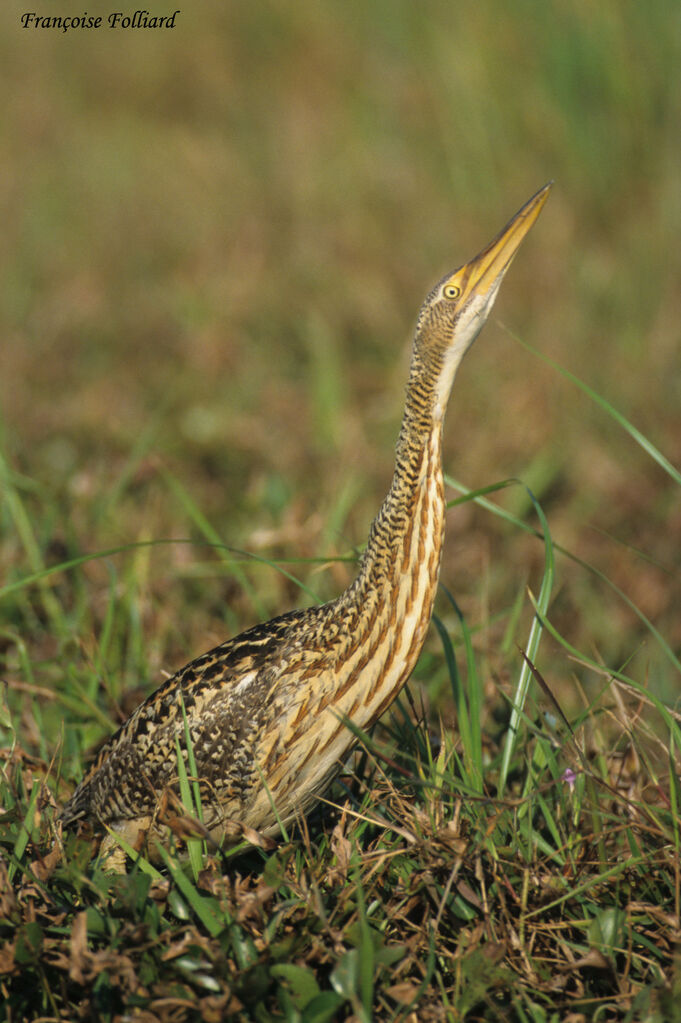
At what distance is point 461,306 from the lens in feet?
7.75

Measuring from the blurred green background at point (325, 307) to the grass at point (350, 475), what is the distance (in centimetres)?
2

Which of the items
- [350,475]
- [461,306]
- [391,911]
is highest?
[461,306]

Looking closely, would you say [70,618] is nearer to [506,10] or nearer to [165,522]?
[165,522]

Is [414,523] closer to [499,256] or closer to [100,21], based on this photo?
[499,256]

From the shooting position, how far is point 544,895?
2.13 meters

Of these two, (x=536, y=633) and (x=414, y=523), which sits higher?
(x=414, y=523)

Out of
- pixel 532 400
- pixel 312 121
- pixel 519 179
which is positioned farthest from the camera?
pixel 312 121

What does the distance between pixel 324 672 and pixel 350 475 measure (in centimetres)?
160

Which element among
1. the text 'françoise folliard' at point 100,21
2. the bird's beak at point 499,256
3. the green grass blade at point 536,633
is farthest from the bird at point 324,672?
the text 'françoise folliard' at point 100,21

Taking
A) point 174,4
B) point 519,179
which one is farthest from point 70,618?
point 174,4

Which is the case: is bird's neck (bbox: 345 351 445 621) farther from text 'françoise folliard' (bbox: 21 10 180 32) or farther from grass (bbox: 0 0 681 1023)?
text 'françoise folliard' (bbox: 21 10 180 32)

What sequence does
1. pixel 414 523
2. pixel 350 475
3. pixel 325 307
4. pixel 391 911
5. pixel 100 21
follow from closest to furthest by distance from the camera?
pixel 391 911
pixel 414 523
pixel 350 475
pixel 325 307
pixel 100 21

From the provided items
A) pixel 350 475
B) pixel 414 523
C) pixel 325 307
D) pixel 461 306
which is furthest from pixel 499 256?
pixel 325 307

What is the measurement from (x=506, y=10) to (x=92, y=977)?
5.79m
